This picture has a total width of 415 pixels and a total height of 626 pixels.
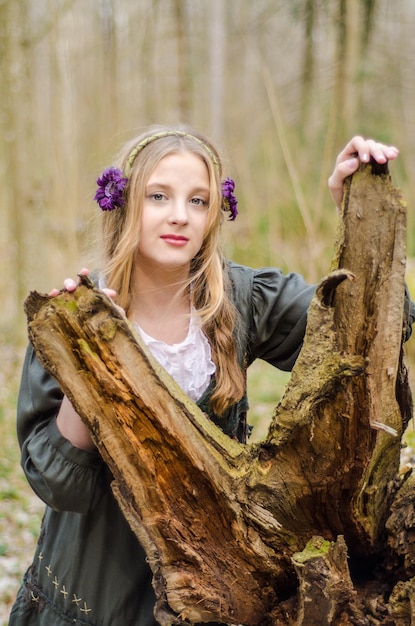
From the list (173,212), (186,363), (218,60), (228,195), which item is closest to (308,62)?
(218,60)

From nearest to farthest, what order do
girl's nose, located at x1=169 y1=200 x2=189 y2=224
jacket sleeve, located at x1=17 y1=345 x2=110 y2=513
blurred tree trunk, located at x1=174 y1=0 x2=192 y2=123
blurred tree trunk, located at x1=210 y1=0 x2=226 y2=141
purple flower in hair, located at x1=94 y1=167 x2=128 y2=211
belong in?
jacket sleeve, located at x1=17 y1=345 x2=110 y2=513, girl's nose, located at x1=169 y1=200 x2=189 y2=224, purple flower in hair, located at x1=94 y1=167 x2=128 y2=211, blurred tree trunk, located at x1=174 y1=0 x2=192 y2=123, blurred tree trunk, located at x1=210 y1=0 x2=226 y2=141

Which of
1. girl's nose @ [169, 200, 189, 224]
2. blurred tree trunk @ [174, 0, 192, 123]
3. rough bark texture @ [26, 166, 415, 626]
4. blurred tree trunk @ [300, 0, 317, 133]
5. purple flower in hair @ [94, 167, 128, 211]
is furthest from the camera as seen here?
blurred tree trunk @ [300, 0, 317, 133]

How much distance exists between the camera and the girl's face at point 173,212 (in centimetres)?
200

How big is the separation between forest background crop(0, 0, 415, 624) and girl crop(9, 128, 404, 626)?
157 cm

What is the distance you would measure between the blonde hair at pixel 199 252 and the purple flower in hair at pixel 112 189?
2 centimetres

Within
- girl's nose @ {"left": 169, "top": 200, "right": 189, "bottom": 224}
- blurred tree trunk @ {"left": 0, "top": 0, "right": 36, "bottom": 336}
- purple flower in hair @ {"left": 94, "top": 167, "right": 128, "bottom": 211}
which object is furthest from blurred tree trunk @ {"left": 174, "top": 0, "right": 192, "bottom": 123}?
girl's nose @ {"left": 169, "top": 200, "right": 189, "bottom": 224}

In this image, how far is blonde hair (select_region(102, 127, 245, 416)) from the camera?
6.64 ft

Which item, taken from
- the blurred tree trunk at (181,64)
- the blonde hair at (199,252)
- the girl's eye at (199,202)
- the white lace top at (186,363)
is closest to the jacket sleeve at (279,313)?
the blonde hair at (199,252)

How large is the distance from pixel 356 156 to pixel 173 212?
617mm

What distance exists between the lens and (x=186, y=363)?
2068 millimetres

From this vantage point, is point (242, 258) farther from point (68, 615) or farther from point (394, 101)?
point (68, 615)

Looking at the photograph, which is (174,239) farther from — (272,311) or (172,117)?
(172,117)

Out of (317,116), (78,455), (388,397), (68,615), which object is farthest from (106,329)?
(317,116)

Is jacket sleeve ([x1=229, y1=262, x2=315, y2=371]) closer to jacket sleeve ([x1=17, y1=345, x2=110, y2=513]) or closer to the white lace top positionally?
the white lace top
